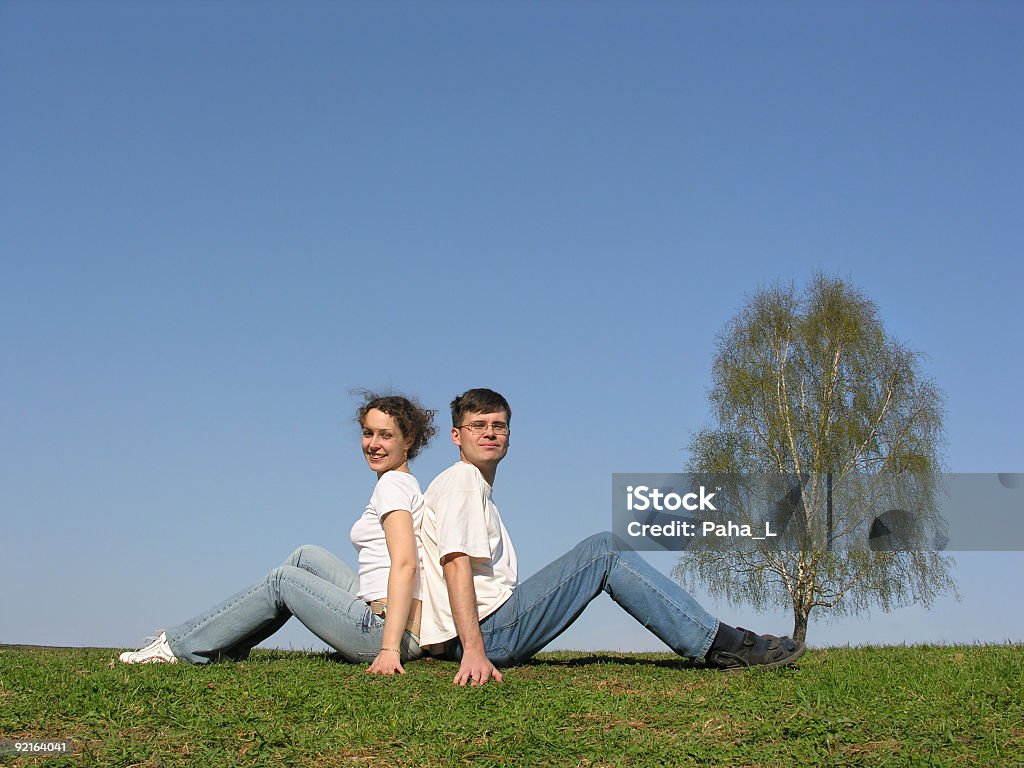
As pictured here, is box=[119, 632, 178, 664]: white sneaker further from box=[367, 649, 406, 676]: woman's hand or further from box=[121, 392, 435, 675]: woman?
box=[367, 649, 406, 676]: woman's hand

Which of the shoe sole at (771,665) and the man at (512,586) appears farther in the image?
the shoe sole at (771,665)

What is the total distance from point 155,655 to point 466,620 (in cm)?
219

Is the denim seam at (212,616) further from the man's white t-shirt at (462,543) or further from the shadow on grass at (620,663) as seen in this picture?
the shadow on grass at (620,663)

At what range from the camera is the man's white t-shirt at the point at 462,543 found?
5.26 meters

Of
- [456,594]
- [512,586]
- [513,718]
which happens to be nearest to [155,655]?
[456,594]

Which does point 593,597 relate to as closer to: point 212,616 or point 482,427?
point 482,427

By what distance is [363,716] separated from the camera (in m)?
4.55

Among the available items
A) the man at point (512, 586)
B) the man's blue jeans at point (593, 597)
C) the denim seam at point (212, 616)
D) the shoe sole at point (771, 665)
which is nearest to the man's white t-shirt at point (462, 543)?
the man at point (512, 586)

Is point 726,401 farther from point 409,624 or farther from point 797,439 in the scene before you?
point 409,624

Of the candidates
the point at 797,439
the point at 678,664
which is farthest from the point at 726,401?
the point at 678,664

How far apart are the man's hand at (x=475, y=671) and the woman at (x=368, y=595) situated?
44 centimetres

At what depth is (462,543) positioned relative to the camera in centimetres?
521

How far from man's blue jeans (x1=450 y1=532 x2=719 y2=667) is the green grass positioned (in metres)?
0.22

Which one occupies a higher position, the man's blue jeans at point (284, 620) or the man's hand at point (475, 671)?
the man's blue jeans at point (284, 620)
